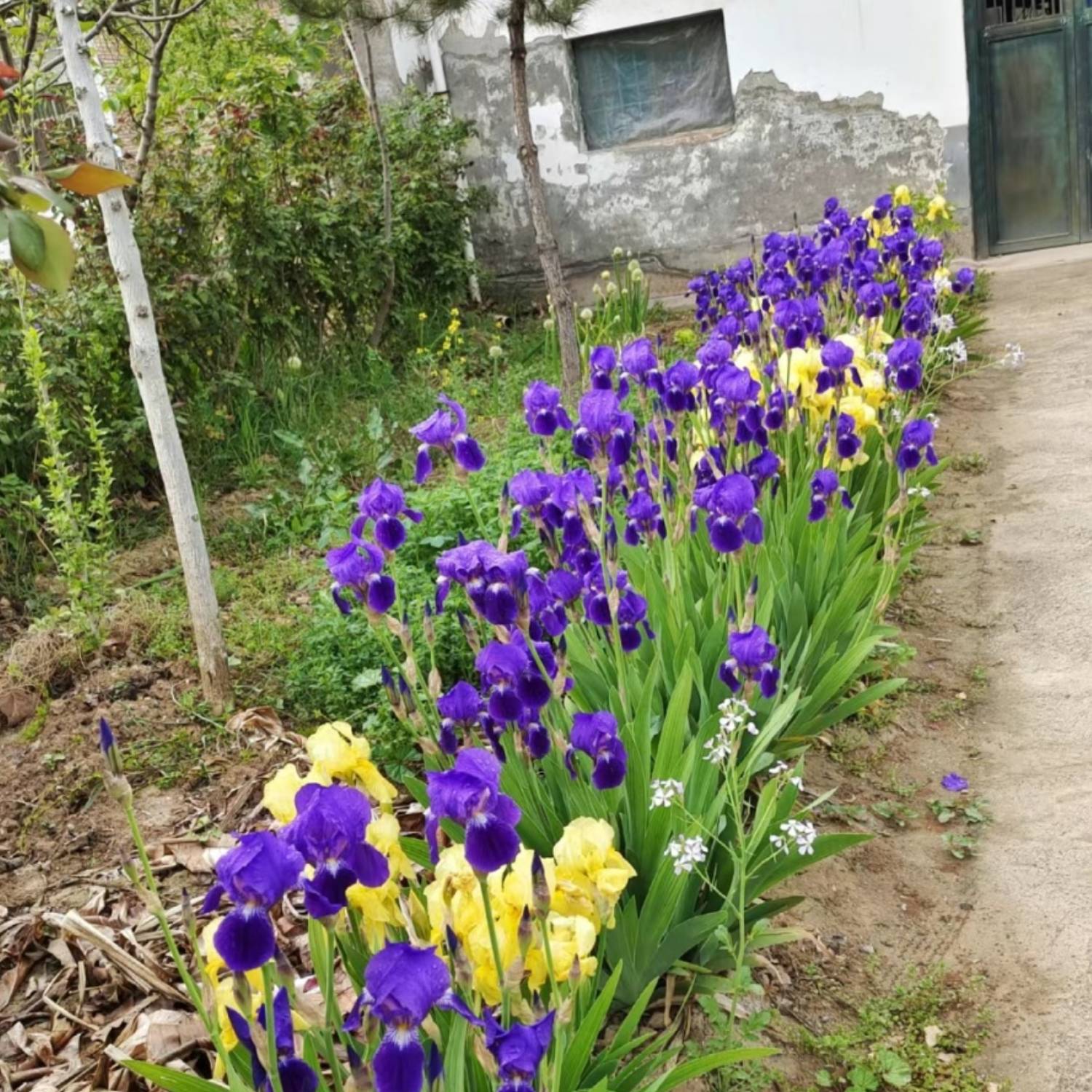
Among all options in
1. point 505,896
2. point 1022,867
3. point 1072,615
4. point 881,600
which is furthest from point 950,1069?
point 1072,615

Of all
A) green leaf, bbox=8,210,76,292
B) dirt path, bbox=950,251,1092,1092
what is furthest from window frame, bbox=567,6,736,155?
green leaf, bbox=8,210,76,292

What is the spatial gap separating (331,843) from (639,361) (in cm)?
187

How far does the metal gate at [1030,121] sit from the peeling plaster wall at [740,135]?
396 mm

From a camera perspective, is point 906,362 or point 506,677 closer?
point 506,677

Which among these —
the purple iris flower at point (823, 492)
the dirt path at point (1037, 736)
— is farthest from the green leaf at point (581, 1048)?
the purple iris flower at point (823, 492)

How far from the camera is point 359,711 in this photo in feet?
9.12

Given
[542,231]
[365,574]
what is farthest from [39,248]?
[542,231]

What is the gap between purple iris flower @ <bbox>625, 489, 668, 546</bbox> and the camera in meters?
2.40

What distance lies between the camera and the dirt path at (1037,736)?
194 centimetres

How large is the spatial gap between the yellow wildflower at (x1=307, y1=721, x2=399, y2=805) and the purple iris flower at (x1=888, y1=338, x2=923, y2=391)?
2095 mm

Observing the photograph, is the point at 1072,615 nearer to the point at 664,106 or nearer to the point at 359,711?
the point at 359,711

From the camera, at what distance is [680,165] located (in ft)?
30.1

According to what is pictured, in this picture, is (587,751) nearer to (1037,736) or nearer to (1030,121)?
(1037,736)

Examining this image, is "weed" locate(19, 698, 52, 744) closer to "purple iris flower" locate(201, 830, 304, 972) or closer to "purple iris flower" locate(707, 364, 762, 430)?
"purple iris flower" locate(707, 364, 762, 430)
